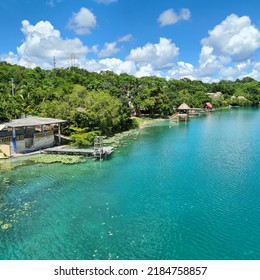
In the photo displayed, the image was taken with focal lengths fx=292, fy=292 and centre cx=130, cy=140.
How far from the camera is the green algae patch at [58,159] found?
27484 millimetres

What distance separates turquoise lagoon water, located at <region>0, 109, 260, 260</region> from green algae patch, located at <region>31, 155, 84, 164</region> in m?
1.28

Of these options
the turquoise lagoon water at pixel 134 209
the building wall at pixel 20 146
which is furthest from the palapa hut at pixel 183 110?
the building wall at pixel 20 146

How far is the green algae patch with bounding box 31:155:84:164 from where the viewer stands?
27.5 metres

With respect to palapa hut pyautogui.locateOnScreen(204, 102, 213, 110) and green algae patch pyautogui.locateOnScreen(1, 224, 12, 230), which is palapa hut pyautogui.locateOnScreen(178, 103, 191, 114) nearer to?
palapa hut pyautogui.locateOnScreen(204, 102, 213, 110)

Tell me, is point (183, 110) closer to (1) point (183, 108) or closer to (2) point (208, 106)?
(1) point (183, 108)

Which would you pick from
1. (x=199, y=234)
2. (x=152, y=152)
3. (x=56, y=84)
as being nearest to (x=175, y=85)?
(x=56, y=84)

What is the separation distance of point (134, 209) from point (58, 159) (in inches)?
533

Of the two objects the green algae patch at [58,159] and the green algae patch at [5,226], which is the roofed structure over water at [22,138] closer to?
the green algae patch at [58,159]

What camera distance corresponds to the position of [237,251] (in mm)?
12547

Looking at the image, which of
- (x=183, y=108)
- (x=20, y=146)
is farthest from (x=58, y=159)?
(x=183, y=108)

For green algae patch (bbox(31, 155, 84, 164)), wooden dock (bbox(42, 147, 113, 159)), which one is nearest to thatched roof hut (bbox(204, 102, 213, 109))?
wooden dock (bbox(42, 147, 113, 159))

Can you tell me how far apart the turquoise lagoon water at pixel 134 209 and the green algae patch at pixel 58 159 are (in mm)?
1283
